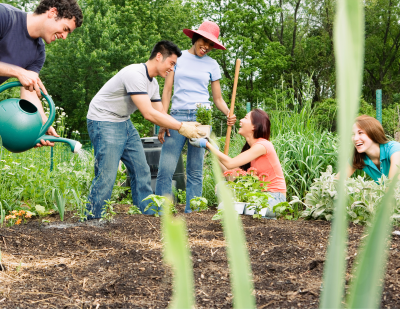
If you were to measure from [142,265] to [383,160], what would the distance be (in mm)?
2037

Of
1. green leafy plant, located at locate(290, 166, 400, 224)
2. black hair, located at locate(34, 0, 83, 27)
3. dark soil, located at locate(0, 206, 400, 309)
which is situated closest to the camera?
dark soil, located at locate(0, 206, 400, 309)

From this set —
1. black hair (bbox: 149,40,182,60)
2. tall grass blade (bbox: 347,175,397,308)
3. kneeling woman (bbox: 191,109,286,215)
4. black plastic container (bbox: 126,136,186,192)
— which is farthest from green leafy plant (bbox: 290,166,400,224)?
black plastic container (bbox: 126,136,186,192)

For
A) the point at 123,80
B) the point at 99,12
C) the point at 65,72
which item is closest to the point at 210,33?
the point at 123,80

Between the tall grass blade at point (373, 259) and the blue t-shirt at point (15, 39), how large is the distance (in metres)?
2.45

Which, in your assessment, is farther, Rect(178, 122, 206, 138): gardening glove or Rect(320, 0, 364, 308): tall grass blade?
Rect(178, 122, 206, 138): gardening glove

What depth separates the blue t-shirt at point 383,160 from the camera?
9.34 feet

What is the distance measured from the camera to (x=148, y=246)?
2.33 meters

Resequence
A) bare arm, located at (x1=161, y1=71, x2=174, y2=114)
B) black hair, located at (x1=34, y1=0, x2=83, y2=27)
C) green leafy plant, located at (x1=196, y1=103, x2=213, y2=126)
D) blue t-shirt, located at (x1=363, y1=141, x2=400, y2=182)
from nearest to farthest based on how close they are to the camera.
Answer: black hair, located at (x1=34, y1=0, x2=83, y2=27) < blue t-shirt, located at (x1=363, y1=141, x2=400, y2=182) < green leafy plant, located at (x1=196, y1=103, x2=213, y2=126) < bare arm, located at (x1=161, y1=71, x2=174, y2=114)

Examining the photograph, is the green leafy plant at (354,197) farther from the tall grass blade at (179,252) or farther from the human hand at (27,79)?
the tall grass blade at (179,252)

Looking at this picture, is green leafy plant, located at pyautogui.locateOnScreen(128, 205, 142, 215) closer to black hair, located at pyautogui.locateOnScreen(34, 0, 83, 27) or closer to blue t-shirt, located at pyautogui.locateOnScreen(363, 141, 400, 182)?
black hair, located at pyautogui.locateOnScreen(34, 0, 83, 27)

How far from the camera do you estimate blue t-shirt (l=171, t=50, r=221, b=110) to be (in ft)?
12.0

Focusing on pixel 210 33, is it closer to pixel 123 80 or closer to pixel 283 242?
pixel 123 80

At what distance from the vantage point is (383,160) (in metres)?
2.97

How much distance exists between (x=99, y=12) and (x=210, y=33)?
17.5 metres
